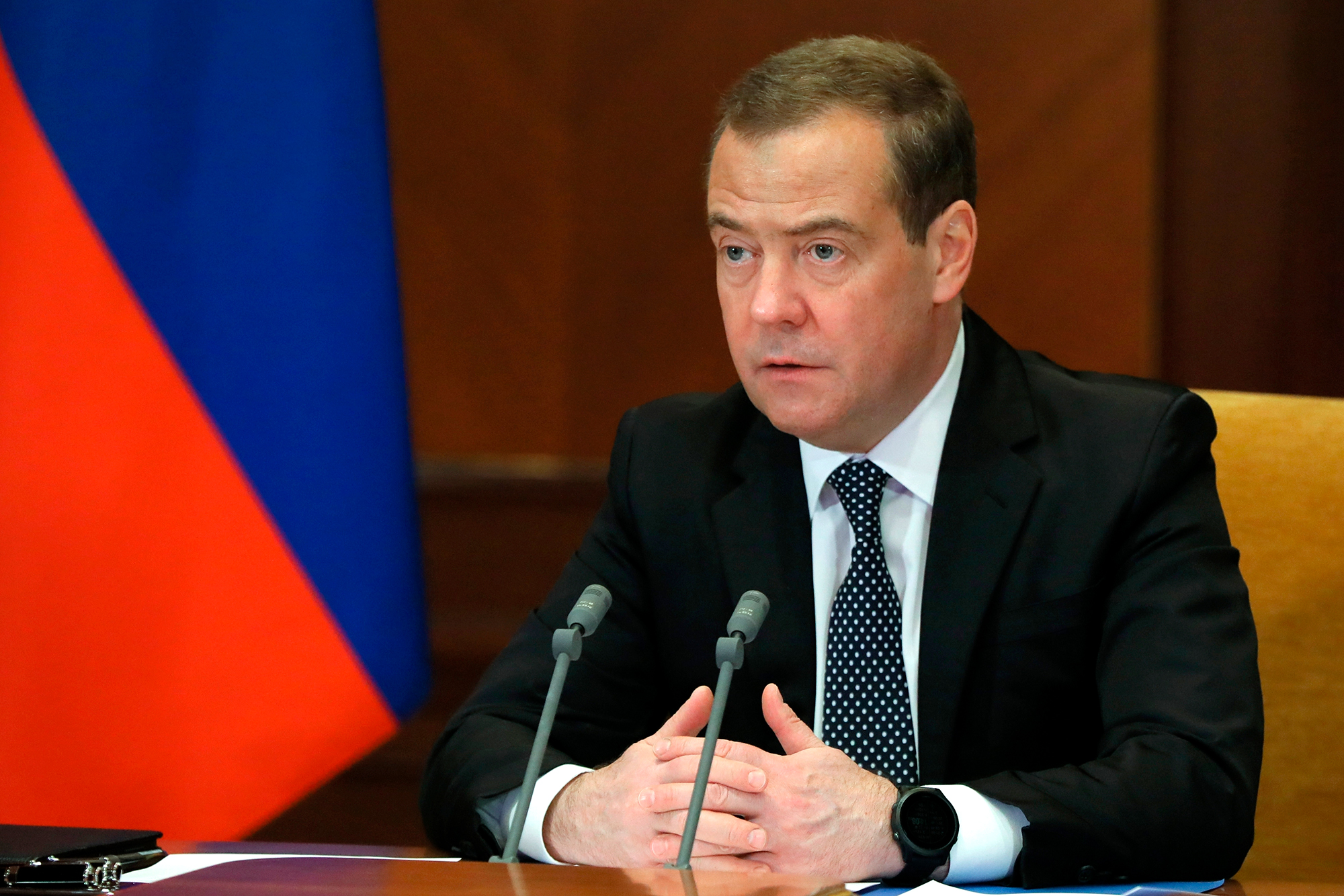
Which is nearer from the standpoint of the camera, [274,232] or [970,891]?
[970,891]

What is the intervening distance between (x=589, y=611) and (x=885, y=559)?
2.00 ft

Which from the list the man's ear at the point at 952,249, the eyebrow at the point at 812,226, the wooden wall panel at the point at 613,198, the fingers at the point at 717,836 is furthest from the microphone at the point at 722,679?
the wooden wall panel at the point at 613,198

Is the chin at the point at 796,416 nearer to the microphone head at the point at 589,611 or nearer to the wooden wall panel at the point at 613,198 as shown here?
the microphone head at the point at 589,611

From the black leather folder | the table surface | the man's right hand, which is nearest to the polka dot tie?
the man's right hand

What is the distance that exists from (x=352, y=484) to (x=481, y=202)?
1.45 meters

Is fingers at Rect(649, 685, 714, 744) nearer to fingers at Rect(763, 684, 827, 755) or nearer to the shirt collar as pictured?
fingers at Rect(763, 684, 827, 755)

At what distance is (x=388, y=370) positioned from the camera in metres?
2.30

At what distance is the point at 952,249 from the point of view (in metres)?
1.83

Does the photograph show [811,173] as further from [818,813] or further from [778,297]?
[818,813]

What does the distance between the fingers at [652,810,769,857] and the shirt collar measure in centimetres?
58

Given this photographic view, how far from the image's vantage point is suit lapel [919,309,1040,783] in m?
1.69

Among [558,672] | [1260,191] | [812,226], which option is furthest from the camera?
[1260,191]

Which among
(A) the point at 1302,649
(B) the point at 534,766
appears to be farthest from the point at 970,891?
(A) the point at 1302,649

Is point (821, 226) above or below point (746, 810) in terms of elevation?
above
